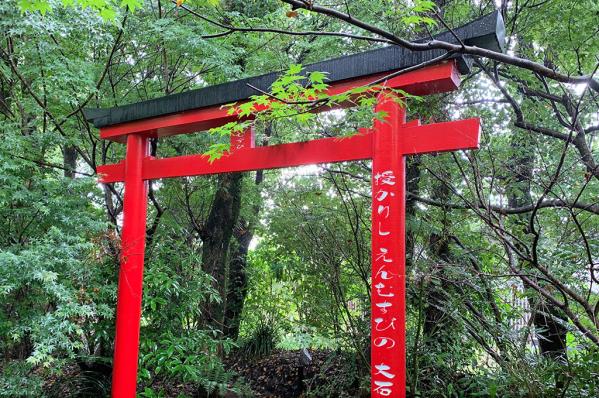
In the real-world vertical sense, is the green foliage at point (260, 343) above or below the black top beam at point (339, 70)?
below

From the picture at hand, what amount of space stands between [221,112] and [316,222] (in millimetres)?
1519

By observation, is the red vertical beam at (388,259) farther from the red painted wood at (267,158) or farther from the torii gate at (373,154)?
the red painted wood at (267,158)

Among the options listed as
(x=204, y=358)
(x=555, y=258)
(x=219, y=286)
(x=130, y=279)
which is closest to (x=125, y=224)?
(x=130, y=279)

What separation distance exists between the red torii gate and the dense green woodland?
27 centimetres

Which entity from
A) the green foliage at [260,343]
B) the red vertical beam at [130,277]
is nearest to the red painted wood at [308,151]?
the red vertical beam at [130,277]

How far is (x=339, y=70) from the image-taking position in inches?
124

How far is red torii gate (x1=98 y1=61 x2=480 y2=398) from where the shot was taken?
2861mm

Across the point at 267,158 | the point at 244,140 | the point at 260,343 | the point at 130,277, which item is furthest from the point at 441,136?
the point at 260,343

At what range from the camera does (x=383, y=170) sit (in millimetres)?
3008

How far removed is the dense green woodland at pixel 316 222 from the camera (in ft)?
10.5

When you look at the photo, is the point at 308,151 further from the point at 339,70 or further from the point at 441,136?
the point at 441,136

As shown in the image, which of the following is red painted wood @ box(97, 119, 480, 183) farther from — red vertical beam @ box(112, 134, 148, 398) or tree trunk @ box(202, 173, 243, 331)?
tree trunk @ box(202, 173, 243, 331)

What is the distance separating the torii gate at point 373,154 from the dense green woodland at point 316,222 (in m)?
0.23

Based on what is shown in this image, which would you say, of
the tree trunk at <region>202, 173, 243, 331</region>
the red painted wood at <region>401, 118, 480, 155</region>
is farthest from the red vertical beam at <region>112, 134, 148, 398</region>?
the red painted wood at <region>401, 118, 480, 155</region>
